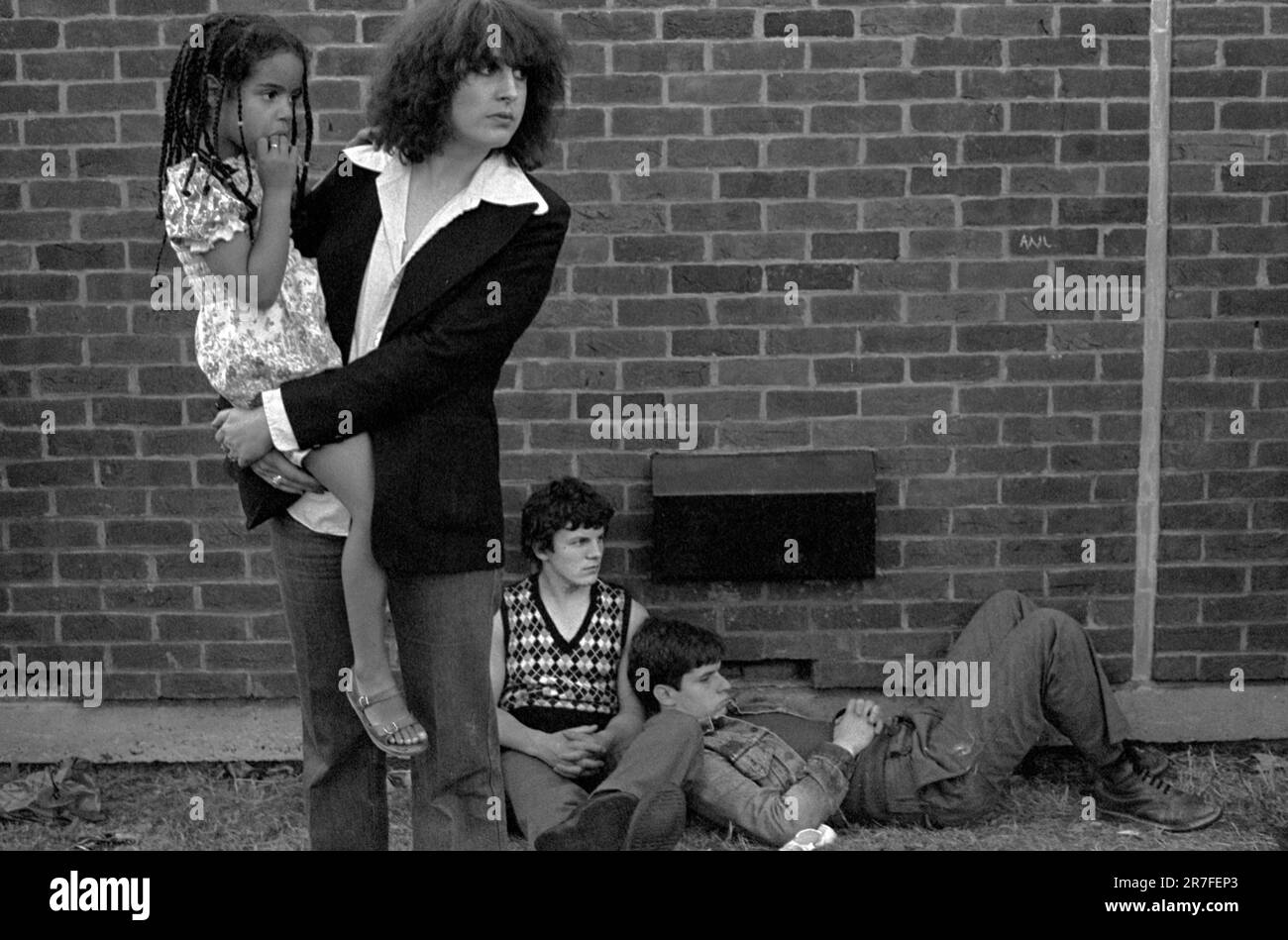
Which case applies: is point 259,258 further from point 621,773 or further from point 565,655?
point 565,655

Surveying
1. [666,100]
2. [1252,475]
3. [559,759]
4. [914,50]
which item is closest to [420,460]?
[559,759]

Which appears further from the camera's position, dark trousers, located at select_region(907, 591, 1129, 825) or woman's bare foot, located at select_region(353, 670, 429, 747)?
dark trousers, located at select_region(907, 591, 1129, 825)

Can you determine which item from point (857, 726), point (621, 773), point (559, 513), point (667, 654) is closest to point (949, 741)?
point (857, 726)

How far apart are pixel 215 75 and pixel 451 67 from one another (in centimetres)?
47

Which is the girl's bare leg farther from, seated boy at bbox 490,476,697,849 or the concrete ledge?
the concrete ledge

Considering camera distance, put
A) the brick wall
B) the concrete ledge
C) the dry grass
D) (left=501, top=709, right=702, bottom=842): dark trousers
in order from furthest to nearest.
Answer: the concrete ledge < the brick wall < the dry grass < (left=501, top=709, right=702, bottom=842): dark trousers

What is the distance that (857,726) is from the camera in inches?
181

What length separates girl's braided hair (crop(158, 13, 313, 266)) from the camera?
311 centimetres

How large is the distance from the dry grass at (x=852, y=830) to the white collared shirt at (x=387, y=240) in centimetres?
157

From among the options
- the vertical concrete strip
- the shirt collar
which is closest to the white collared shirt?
the shirt collar

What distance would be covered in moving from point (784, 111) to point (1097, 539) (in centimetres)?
162

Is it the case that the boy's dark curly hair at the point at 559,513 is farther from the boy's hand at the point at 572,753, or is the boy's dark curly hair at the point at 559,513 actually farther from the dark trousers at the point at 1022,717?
the dark trousers at the point at 1022,717

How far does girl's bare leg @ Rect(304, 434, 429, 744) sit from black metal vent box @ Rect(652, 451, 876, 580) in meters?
1.72

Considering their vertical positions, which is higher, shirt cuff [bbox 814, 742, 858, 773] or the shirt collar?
the shirt collar
